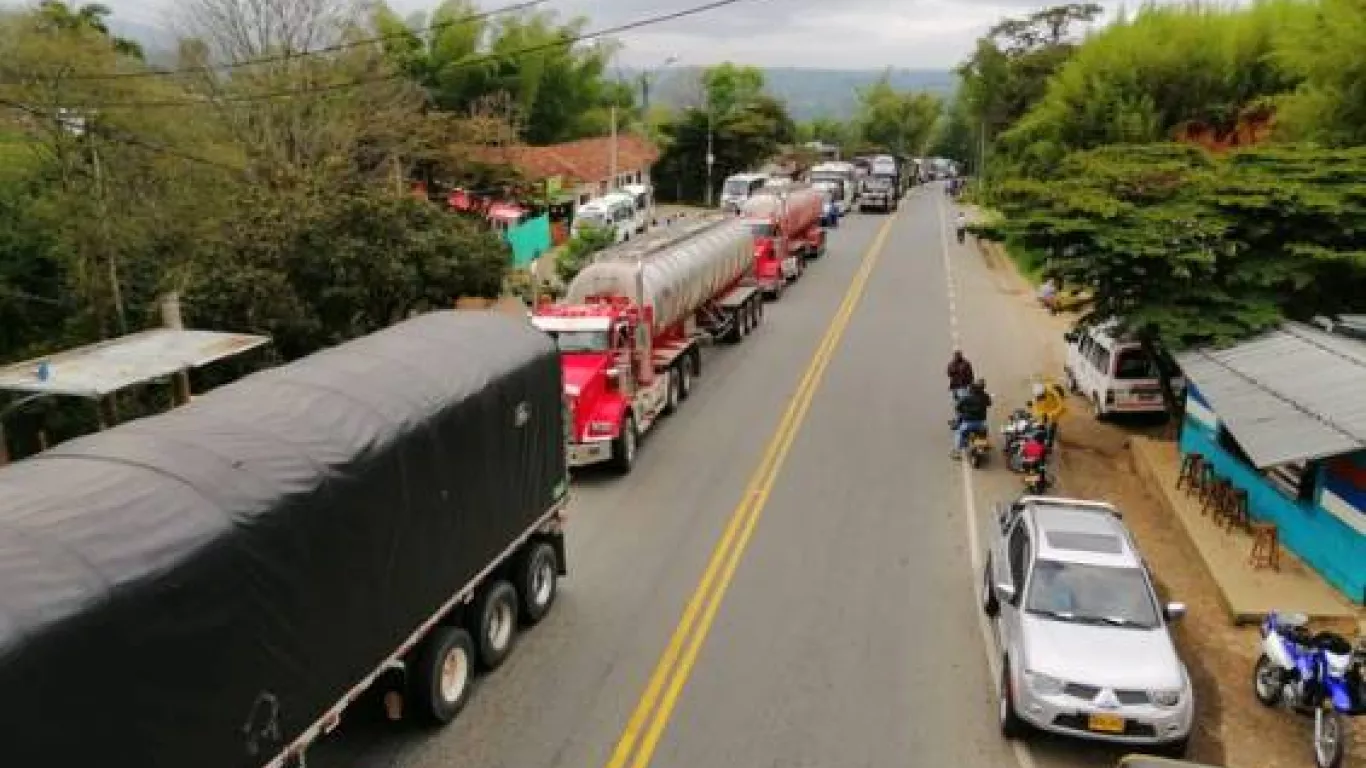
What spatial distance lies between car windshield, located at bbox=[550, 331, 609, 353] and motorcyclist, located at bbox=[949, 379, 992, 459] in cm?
634

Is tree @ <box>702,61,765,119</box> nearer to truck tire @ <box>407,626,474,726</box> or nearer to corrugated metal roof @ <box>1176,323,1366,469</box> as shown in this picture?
corrugated metal roof @ <box>1176,323,1366,469</box>

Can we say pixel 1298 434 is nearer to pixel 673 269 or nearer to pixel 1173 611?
pixel 1173 611

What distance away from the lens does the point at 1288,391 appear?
50.2 ft

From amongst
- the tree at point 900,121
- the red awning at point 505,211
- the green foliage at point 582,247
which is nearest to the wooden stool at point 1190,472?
the green foliage at point 582,247

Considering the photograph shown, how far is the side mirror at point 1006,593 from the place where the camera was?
11750 mm

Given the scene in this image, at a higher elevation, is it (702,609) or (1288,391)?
(1288,391)

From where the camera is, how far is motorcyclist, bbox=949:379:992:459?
19578 millimetres

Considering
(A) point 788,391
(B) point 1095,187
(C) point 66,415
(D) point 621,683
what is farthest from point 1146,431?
(C) point 66,415

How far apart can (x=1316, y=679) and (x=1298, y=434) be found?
3.94m

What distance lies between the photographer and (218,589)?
7.11 m

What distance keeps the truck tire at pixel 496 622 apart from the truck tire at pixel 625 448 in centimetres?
635

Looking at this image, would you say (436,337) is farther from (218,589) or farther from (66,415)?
(66,415)

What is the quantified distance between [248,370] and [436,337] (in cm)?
1306

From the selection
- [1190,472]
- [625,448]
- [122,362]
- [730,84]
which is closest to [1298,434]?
[1190,472]
